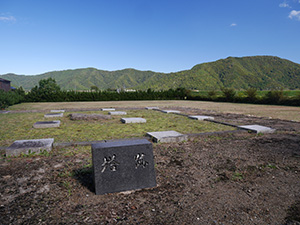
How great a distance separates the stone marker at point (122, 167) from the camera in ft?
9.23

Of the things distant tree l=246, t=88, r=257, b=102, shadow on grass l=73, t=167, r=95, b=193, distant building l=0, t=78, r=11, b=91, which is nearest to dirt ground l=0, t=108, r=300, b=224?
shadow on grass l=73, t=167, r=95, b=193

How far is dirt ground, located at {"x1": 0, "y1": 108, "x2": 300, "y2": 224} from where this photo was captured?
2.36 m

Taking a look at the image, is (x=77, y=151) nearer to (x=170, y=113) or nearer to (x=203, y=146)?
(x=203, y=146)

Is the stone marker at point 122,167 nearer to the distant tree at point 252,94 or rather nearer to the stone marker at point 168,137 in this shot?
the stone marker at point 168,137

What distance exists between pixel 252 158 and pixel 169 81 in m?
94.4

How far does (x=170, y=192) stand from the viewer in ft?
9.61

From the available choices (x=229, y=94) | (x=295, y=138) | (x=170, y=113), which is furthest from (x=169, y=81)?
(x=295, y=138)

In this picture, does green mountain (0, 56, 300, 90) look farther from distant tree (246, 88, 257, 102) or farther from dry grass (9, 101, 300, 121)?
dry grass (9, 101, 300, 121)

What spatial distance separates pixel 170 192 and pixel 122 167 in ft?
2.41

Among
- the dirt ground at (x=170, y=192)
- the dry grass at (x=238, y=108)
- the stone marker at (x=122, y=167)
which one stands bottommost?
the dry grass at (x=238, y=108)

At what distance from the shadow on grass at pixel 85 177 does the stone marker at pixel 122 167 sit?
29 centimetres

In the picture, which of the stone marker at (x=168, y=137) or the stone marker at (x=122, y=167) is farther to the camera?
the stone marker at (x=168, y=137)

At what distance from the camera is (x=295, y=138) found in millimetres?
6238

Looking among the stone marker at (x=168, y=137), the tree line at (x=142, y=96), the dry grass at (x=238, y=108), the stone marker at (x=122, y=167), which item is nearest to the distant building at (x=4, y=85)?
the tree line at (x=142, y=96)
